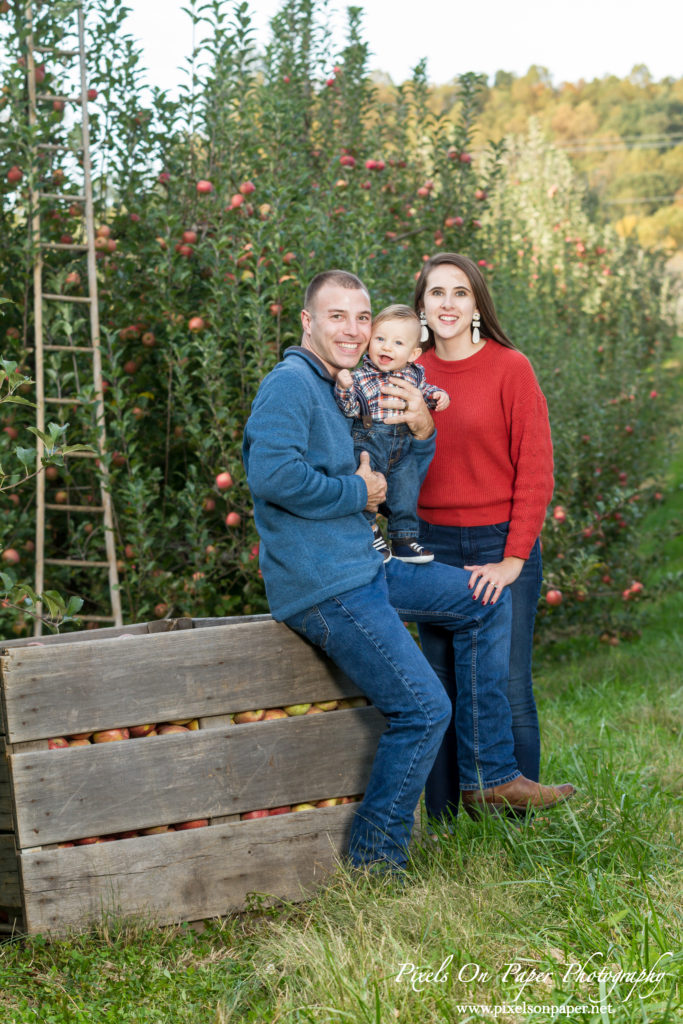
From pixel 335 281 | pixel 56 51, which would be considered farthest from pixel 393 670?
pixel 56 51

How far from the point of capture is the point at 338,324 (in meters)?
2.95

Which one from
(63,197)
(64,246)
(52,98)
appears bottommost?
(64,246)

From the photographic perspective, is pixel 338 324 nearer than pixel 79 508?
Yes

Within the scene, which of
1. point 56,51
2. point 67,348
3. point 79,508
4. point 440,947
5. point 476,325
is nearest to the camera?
point 440,947

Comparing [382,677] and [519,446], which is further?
[519,446]

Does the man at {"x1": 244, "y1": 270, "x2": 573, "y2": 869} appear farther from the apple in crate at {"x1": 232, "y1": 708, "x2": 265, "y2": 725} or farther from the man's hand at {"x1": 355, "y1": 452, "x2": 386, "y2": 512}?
the apple in crate at {"x1": 232, "y1": 708, "x2": 265, "y2": 725}

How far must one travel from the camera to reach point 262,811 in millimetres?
3002

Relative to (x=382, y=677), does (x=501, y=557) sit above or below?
above

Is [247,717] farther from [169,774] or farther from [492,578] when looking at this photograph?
[492,578]

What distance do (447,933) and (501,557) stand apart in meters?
1.26

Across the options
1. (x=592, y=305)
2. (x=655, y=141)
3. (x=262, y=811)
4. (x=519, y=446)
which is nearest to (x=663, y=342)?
(x=592, y=305)

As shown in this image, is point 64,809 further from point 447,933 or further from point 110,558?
point 110,558

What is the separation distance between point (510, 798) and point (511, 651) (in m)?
0.48

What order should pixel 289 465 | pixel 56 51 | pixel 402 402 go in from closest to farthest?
pixel 289 465 → pixel 402 402 → pixel 56 51
